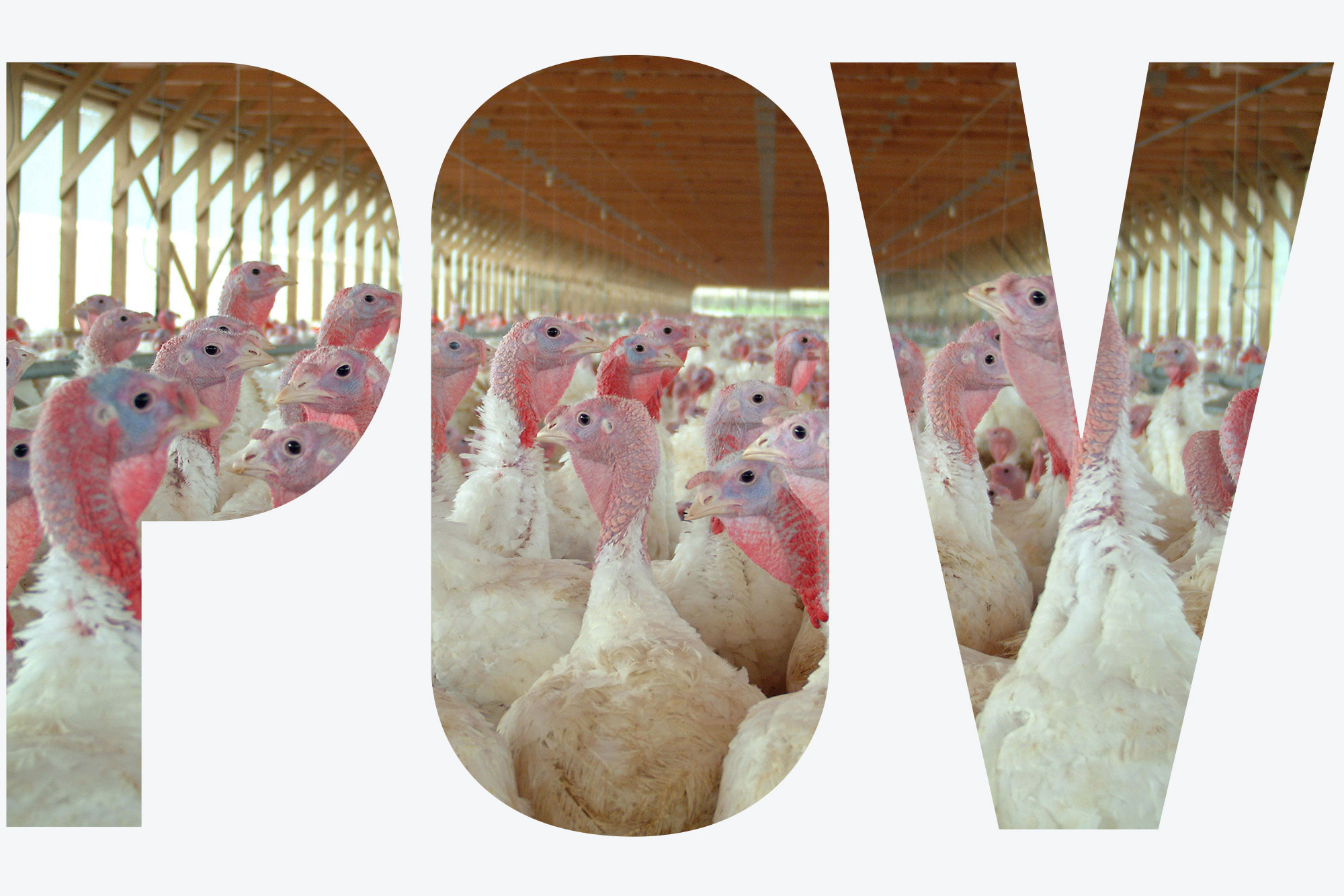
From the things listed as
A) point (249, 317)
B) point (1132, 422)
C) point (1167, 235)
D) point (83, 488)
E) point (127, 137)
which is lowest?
point (83, 488)

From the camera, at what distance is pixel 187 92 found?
2.99 meters

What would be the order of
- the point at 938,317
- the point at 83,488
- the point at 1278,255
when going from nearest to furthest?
1. the point at 83,488
2. the point at 1278,255
3. the point at 938,317

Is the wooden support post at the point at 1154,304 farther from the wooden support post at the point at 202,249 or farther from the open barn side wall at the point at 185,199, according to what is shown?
the wooden support post at the point at 202,249

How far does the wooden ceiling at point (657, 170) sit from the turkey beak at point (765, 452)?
1.37ft

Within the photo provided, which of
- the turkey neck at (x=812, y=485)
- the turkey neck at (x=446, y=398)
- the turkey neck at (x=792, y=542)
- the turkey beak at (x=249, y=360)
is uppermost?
the turkey beak at (x=249, y=360)

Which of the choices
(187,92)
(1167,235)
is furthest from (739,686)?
(187,92)

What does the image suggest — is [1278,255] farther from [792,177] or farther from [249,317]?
[249,317]

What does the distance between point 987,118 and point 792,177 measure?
528 millimetres

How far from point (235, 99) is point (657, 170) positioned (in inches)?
44.7

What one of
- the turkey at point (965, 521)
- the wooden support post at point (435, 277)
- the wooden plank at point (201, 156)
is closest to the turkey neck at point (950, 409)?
the turkey at point (965, 521)

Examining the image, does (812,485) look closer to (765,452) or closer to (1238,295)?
(765,452)

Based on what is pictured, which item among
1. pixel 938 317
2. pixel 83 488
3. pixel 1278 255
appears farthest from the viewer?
pixel 938 317

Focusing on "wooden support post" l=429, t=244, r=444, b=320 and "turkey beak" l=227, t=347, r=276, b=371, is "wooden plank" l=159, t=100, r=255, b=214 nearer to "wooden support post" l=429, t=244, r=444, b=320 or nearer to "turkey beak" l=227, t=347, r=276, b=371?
"turkey beak" l=227, t=347, r=276, b=371

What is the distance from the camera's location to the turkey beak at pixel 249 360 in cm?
305
